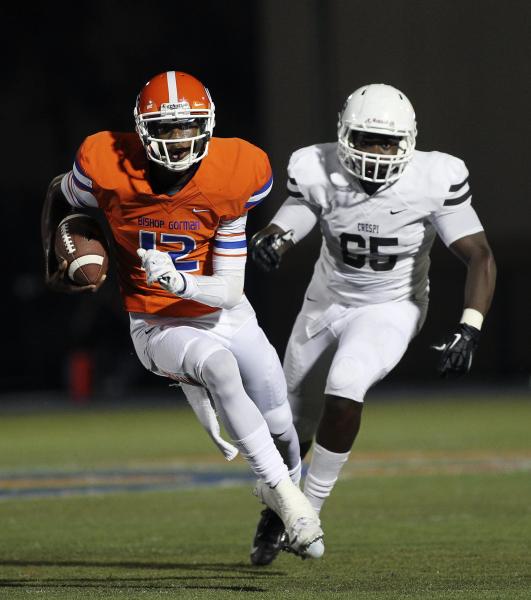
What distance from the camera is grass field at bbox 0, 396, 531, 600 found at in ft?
16.2

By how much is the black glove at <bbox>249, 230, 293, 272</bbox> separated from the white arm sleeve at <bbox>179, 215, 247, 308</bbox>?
0.16 m

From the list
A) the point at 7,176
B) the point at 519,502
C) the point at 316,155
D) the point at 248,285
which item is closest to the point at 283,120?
the point at 248,285

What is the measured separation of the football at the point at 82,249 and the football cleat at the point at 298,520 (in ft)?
3.39

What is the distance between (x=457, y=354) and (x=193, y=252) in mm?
1059

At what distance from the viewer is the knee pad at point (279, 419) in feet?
17.2

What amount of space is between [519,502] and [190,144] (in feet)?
11.1

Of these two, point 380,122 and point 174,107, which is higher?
point 174,107

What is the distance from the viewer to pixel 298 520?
4711mm

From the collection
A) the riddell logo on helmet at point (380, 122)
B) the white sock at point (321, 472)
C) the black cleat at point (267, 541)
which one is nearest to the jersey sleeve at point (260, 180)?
the riddell logo on helmet at point (380, 122)

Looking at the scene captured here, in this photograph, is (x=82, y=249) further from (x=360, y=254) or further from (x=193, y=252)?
(x=360, y=254)

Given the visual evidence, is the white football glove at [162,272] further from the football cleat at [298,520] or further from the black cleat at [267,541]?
the black cleat at [267,541]

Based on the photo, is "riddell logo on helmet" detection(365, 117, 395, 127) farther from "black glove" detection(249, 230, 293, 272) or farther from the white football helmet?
"black glove" detection(249, 230, 293, 272)

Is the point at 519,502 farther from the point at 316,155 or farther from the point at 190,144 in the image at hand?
the point at 190,144

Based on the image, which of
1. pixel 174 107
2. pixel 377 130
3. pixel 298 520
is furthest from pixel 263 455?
pixel 377 130
